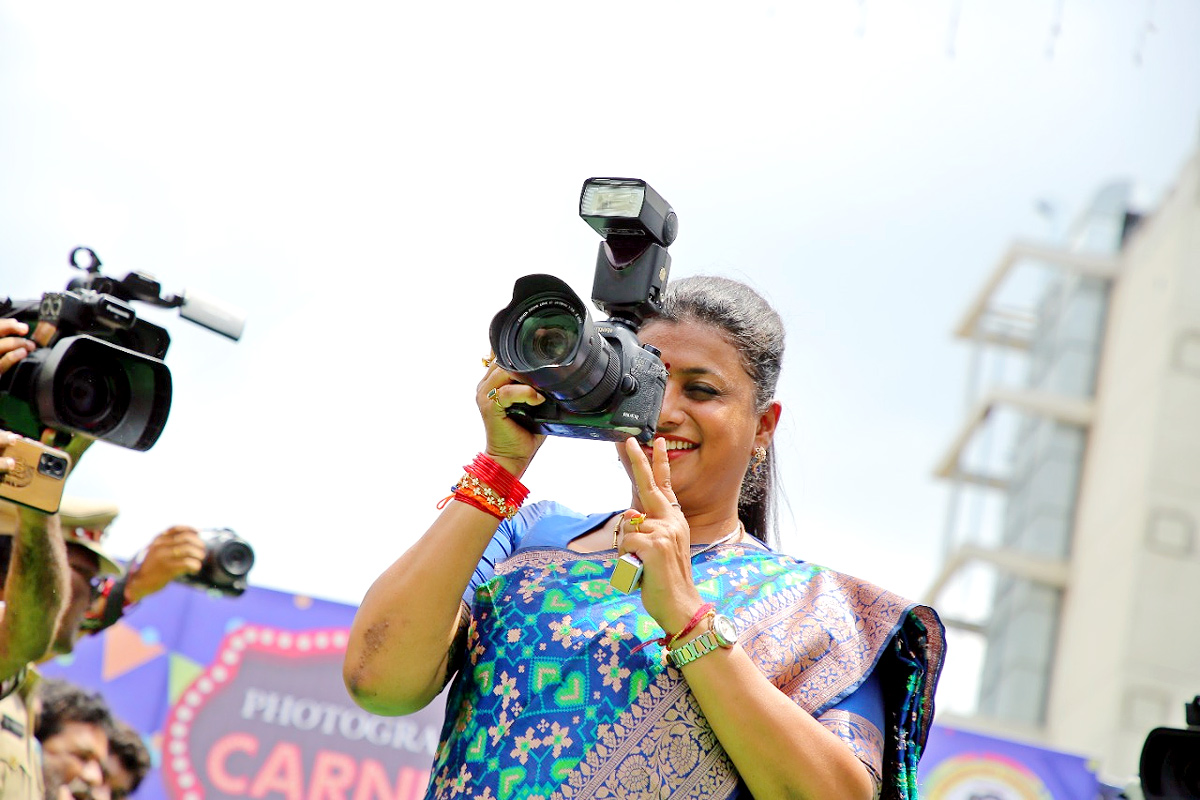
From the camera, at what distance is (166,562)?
4523 mm

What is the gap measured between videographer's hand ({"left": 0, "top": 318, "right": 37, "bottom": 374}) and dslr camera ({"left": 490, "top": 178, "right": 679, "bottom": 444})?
1.22m

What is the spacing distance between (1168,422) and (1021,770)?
1945cm

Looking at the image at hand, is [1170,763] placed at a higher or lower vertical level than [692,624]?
lower

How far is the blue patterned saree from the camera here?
2.16 meters

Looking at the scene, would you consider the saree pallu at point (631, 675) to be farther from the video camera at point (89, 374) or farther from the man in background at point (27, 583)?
the man in background at point (27, 583)

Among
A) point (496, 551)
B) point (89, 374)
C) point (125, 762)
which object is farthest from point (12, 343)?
point (125, 762)

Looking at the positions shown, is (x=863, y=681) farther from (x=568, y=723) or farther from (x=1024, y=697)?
(x=1024, y=697)

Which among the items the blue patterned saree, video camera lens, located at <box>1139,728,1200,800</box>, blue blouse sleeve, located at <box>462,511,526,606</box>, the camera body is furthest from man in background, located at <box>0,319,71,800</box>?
video camera lens, located at <box>1139,728,1200,800</box>

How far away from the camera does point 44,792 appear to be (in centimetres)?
418

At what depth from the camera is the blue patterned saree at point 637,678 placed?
7.08 ft

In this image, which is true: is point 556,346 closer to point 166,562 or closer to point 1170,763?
point 1170,763

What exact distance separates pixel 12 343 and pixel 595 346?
1.38m

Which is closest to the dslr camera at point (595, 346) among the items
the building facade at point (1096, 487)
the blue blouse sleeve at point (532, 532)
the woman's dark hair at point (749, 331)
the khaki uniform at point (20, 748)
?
the woman's dark hair at point (749, 331)

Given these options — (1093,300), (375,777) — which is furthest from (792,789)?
(1093,300)
